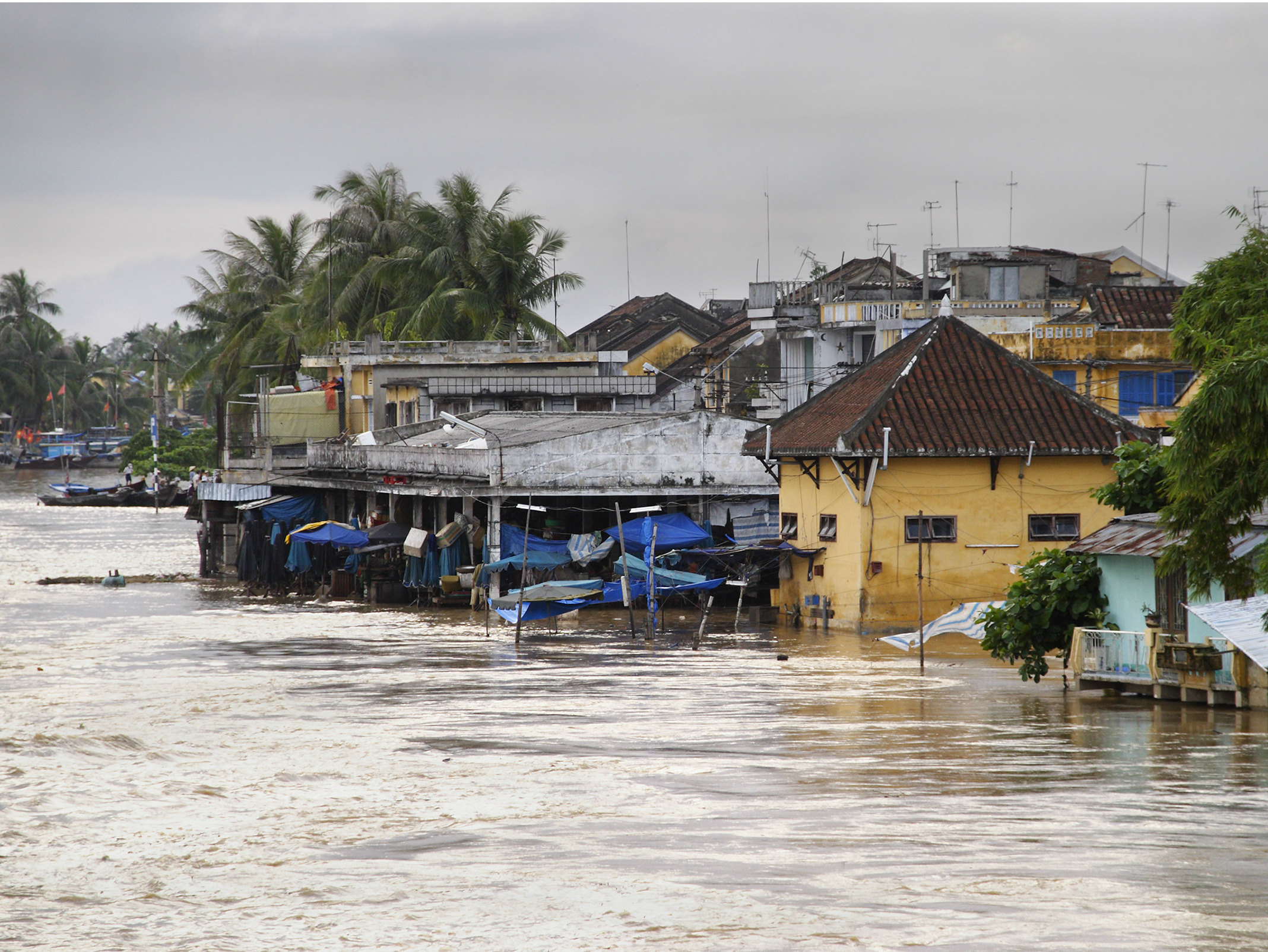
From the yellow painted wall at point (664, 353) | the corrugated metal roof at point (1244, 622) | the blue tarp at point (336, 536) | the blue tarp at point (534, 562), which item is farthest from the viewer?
the yellow painted wall at point (664, 353)

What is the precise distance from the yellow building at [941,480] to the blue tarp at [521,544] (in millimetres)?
5356

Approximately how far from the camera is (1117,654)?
21312mm

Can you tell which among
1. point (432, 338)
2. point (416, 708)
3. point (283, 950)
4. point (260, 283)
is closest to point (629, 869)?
point (283, 950)

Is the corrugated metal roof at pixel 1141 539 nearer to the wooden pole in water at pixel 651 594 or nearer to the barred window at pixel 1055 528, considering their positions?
the barred window at pixel 1055 528

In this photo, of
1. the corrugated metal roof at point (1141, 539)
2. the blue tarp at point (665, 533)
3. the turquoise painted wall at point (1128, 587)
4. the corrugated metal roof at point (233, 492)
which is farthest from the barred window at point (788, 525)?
the corrugated metal roof at point (233, 492)

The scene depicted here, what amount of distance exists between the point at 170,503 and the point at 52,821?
88078 millimetres

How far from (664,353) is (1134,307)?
29.2 m

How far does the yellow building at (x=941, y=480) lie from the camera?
31.2 m

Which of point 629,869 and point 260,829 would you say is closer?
point 629,869

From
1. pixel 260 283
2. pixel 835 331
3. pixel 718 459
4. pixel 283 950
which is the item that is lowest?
pixel 283 950

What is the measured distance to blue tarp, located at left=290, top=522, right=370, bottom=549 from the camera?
127 feet

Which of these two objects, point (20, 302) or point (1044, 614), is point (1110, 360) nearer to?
point (1044, 614)

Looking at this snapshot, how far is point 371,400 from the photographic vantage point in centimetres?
4934

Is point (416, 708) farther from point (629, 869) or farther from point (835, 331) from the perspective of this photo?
point (835, 331)
